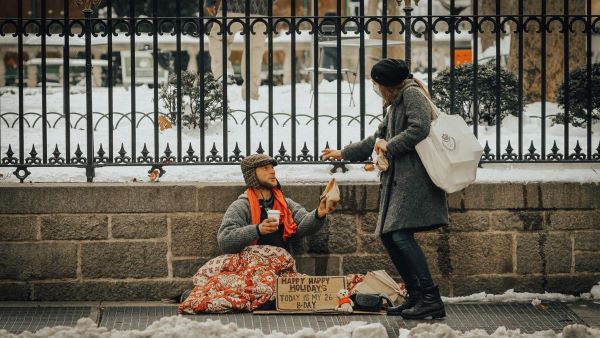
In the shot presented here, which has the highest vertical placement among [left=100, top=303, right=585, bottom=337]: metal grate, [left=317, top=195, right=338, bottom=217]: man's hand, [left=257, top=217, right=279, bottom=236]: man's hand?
[left=317, top=195, right=338, bottom=217]: man's hand

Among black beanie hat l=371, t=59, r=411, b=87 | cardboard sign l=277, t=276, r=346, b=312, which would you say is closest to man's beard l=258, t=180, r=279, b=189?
cardboard sign l=277, t=276, r=346, b=312

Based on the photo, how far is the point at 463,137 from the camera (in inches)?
308

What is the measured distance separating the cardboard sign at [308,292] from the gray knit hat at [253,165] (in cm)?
80

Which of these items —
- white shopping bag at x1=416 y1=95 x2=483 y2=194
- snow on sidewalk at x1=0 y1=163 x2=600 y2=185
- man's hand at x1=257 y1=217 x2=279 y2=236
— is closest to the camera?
white shopping bag at x1=416 y1=95 x2=483 y2=194

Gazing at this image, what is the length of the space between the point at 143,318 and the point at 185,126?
267 centimetres

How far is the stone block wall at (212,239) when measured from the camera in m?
8.71

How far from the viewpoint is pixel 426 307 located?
7945 mm

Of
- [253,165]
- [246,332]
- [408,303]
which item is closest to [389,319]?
[408,303]

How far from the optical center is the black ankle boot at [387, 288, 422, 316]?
8047 millimetres

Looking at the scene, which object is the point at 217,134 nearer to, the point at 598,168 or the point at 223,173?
the point at 223,173

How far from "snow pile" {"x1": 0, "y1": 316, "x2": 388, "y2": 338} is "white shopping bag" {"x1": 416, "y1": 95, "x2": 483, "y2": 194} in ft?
4.00

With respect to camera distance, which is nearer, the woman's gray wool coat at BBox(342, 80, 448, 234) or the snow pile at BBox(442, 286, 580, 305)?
the woman's gray wool coat at BBox(342, 80, 448, 234)

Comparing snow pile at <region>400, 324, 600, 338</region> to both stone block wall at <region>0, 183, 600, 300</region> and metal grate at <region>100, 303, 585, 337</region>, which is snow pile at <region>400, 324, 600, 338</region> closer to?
metal grate at <region>100, 303, 585, 337</region>

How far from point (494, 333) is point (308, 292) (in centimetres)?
158
